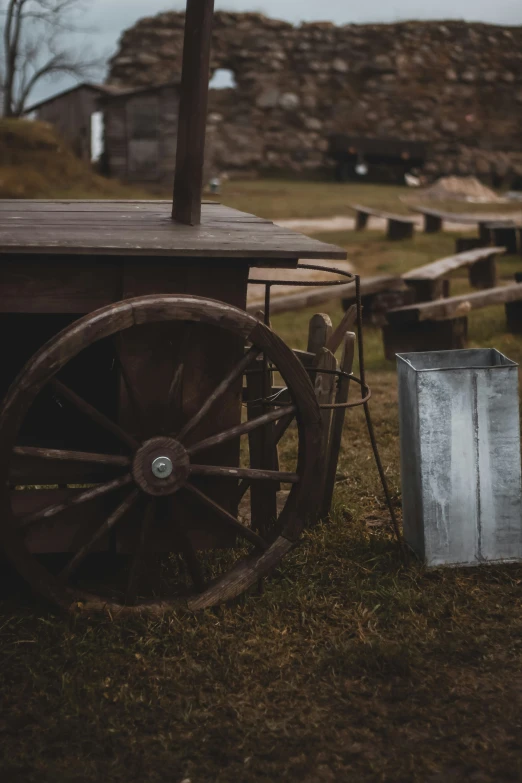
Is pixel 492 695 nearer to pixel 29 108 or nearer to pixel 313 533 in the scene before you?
pixel 313 533

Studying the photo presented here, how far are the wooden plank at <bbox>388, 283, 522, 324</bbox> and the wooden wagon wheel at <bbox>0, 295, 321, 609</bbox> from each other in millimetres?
3974

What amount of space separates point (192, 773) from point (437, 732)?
0.67 m

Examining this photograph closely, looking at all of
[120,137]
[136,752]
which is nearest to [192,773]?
[136,752]

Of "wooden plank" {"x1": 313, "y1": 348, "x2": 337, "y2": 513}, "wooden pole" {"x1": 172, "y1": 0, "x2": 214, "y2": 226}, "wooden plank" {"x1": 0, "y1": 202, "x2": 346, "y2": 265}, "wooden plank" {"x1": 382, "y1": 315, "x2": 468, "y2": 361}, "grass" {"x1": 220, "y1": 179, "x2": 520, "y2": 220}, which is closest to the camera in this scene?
"wooden plank" {"x1": 0, "y1": 202, "x2": 346, "y2": 265}

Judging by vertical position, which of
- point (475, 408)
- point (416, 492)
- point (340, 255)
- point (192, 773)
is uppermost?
point (340, 255)

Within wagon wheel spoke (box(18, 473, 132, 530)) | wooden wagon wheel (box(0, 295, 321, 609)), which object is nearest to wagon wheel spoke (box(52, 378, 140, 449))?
wooden wagon wheel (box(0, 295, 321, 609))

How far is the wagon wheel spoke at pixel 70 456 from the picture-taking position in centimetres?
283

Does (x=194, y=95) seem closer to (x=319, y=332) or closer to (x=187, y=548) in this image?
(x=319, y=332)

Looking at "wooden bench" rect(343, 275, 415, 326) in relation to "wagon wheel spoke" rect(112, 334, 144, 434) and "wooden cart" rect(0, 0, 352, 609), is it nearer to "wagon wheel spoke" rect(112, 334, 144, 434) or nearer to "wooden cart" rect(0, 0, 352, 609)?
"wooden cart" rect(0, 0, 352, 609)

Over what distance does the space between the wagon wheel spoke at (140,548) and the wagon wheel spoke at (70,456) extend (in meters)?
0.16

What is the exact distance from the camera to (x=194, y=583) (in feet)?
10.6

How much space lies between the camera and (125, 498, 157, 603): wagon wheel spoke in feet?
9.72

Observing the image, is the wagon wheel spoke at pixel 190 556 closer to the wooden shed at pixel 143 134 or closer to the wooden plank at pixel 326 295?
the wooden plank at pixel 326 295

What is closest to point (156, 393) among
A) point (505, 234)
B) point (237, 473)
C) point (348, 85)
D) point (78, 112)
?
point (237, 473)
